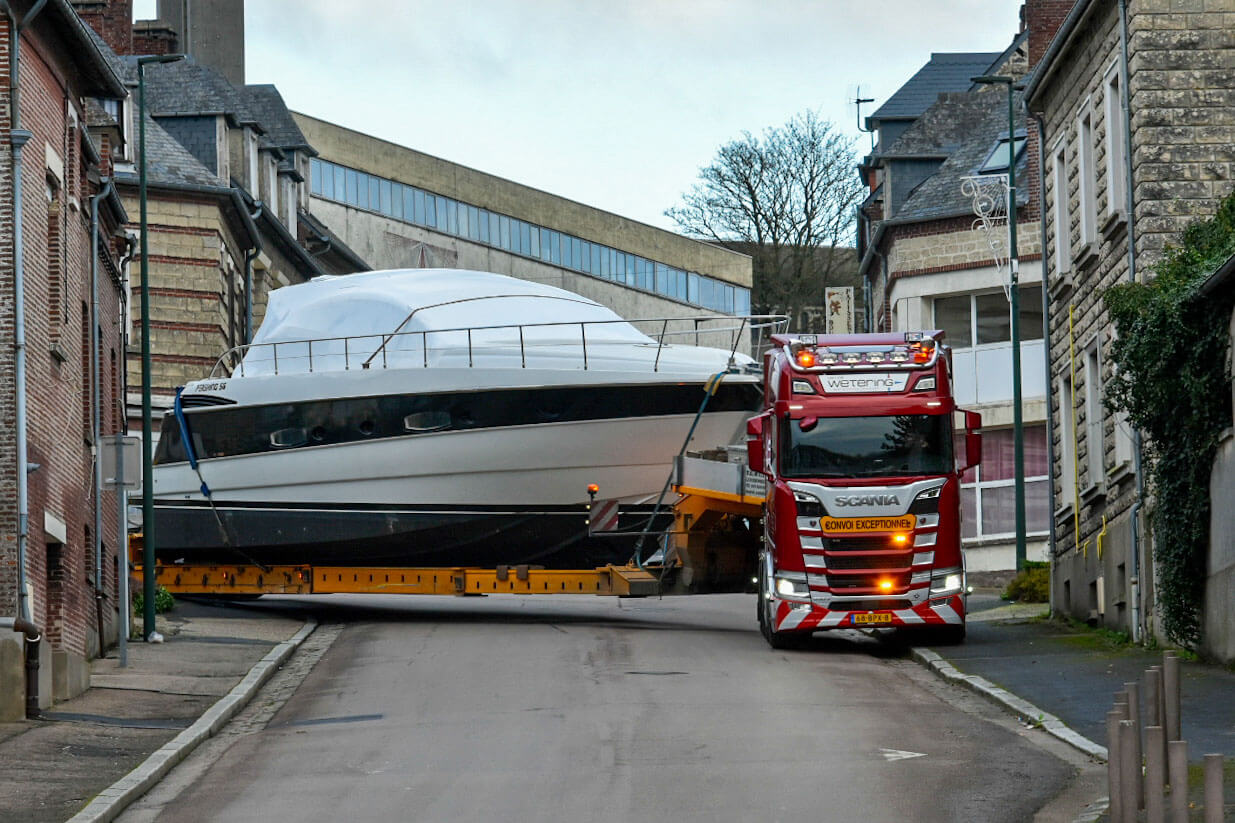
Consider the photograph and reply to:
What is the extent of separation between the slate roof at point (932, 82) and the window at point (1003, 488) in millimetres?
13987

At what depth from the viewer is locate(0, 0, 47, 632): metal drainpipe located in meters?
18.4

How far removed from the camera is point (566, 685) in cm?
1933

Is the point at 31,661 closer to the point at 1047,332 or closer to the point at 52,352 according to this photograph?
the point at 52,352

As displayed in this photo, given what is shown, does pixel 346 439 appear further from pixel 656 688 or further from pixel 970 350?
pixel 970 350

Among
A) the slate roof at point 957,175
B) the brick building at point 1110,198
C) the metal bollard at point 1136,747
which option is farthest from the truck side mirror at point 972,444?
the slate roof at point 957,175

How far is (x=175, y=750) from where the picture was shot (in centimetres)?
1512

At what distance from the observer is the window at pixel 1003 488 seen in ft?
127

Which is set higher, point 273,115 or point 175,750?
point 273,115

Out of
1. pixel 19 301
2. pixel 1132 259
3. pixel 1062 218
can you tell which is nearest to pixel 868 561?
pixel 1132 259

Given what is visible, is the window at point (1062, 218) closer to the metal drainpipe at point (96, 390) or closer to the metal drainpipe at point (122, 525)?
the metal drainpipe at point (96, 390)

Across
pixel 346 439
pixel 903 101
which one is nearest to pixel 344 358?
pixel 346 439

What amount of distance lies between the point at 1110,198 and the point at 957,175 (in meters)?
18.5

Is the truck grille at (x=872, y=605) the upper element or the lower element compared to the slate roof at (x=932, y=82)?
lower

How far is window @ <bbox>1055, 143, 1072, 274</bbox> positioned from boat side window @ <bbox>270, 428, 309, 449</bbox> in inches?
438
